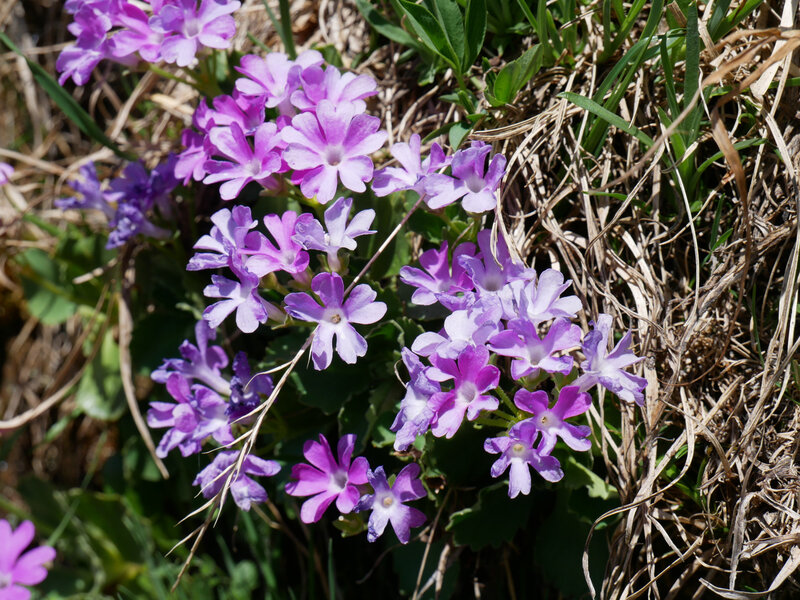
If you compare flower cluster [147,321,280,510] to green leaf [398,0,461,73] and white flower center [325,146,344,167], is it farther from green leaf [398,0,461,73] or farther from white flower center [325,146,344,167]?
green leaf [398,0,461,73]

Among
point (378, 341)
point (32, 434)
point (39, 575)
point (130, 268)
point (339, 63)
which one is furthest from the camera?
point (32, 434)

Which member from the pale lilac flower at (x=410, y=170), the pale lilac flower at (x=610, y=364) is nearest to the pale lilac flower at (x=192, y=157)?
the pale lilac flower at (x=410, y=170)

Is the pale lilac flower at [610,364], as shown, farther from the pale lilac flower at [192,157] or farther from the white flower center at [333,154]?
the pale lilac flower at [192,157]

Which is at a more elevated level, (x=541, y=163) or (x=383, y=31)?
(x=383, y=31)

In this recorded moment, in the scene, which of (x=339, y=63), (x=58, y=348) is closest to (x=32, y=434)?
(x=58, y=348)

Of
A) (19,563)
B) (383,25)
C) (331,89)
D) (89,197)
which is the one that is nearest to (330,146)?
(331,89)

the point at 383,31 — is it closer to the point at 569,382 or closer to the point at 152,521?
the point at 569,382

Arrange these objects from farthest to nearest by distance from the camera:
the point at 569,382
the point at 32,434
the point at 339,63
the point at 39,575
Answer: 1. the point at 32,434
2. the point at 339,63
3. the point at 39,575
4. the point at 569,382

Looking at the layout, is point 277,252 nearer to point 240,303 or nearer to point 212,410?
point 240,303
